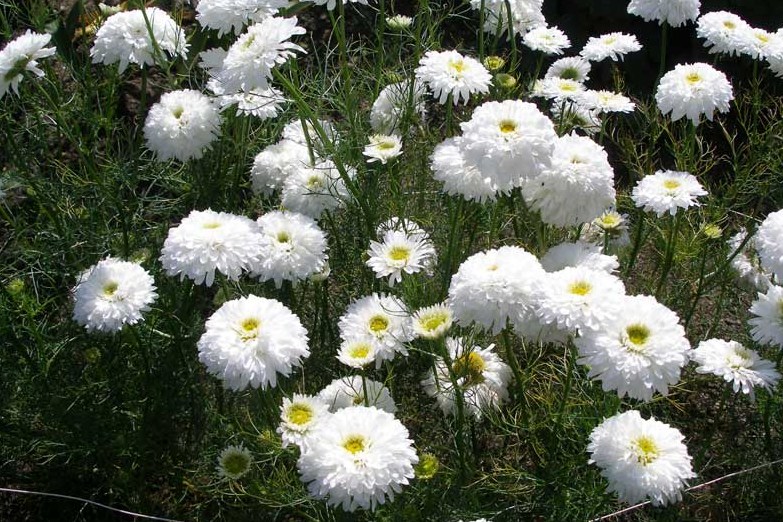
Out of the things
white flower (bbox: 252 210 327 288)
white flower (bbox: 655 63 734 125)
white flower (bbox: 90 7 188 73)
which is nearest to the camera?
white flower (bbox: 252 210 327 288)

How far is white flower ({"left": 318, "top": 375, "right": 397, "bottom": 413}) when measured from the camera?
1.92 meters

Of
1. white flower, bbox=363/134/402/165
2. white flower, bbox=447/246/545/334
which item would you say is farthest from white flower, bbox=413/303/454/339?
white flower, bbox=363/134/402/165

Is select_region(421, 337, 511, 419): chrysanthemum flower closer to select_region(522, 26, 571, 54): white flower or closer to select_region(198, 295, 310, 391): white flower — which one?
select_region(198, 295, 310, 391): white flower

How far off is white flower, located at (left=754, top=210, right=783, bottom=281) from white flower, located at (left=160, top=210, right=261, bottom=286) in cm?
112

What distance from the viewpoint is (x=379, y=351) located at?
74.9 inches

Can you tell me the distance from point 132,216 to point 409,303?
3.46 feet

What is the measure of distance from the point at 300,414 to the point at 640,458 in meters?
0.69

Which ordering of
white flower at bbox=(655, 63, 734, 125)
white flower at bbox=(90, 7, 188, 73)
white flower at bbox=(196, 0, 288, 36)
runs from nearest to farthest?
white flower at bbox=(655, 63, 734, 125) → white flower at bbox=(196, 0, 288, 36) → white flower at bbox=(90, 7, 188, 73)

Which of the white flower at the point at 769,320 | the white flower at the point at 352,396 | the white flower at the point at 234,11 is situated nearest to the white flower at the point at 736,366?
the white flower at the point at 769,320

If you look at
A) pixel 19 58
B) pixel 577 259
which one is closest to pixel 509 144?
pixel 577 259

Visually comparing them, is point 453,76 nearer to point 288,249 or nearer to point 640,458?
point 288,249

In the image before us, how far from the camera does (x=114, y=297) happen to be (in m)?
2.01

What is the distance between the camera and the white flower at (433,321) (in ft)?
5.74

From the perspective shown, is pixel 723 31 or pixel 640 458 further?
pixel 723 31
